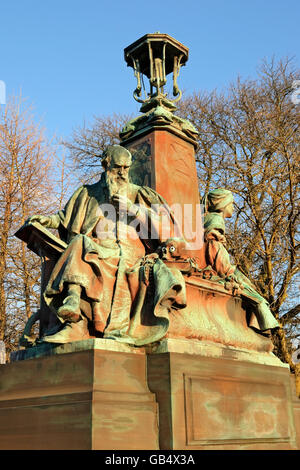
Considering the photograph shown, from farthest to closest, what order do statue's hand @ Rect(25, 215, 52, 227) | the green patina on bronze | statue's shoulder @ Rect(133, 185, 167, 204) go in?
the green patina on bronze
statue's shoulder @ Rect(133, 185, 167, 204)
statue's hand @ Rect(25, 215, 52, 227)

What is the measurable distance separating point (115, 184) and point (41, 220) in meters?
0.98

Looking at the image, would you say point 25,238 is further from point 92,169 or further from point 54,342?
point 92,169

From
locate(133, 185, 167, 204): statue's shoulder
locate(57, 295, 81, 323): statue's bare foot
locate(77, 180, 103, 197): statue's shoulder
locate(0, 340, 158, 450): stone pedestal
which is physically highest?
locate(77, 180, 103, 197): statue's shoulder

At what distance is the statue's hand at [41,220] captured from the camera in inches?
Answer: 239

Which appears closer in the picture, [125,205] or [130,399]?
[130,399]

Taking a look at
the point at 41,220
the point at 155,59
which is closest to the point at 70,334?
the point at 41,220

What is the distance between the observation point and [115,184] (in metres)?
6.11

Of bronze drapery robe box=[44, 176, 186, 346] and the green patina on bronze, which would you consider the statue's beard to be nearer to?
bronze drapery robe box=[44, 176, 186, 346]

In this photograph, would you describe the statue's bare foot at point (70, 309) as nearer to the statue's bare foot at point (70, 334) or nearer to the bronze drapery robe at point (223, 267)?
the statue's bare foot at point (70, 334)

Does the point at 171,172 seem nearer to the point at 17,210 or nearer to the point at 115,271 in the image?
the point at 115,271

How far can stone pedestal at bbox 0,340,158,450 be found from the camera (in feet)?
14.3

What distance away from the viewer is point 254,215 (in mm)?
14883

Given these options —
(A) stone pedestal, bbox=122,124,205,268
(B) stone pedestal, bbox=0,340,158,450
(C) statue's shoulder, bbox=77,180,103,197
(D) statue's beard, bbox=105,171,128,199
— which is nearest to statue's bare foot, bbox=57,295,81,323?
(B) stone pedestal, bbox=0,340,158,450
